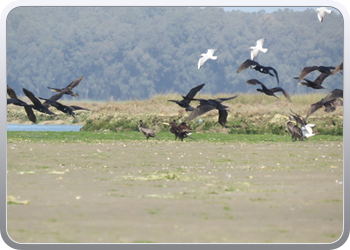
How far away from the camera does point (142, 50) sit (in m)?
45.9

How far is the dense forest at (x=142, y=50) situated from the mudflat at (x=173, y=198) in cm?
2542

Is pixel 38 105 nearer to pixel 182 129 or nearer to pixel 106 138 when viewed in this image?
pixel 182 129

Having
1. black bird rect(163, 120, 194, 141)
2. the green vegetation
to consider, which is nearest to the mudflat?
the green vegetation

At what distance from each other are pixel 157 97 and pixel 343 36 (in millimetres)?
25605

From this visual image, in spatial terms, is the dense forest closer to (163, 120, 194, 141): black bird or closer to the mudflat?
(163, 120, 194, 141): black bird

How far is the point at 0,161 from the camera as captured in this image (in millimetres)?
7496

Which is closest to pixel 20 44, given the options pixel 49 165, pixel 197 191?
pixel 49 165

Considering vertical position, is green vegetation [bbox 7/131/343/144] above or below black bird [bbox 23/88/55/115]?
below

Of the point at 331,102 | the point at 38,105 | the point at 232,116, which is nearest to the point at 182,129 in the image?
the point at 232,116

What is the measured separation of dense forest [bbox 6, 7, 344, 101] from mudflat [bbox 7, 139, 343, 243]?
2542cm

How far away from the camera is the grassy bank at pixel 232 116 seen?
2652 cm

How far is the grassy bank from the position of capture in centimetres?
2652
